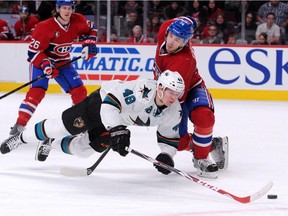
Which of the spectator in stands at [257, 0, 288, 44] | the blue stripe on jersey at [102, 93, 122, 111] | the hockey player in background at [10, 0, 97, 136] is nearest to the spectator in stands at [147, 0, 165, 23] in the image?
the spectator in stands at [257, 0, 288, 44]

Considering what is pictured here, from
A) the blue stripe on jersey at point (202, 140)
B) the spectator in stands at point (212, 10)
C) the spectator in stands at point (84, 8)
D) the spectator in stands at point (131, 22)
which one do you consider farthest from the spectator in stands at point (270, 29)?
the blue stripe on jersey at point (202, 140)

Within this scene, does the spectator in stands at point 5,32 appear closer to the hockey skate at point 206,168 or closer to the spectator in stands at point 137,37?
the spectator in stands at point 137,37

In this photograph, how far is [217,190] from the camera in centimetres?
398

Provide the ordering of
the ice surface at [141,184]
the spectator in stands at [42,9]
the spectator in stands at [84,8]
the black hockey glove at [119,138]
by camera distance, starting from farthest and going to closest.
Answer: the spectator in stands at [42,9] < the spectator in stands at [84,8] < the black hockey glove at [119,138] < the ice surface at [141,184]

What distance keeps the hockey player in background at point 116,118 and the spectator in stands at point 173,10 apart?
4.94 meters

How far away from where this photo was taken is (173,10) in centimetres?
946

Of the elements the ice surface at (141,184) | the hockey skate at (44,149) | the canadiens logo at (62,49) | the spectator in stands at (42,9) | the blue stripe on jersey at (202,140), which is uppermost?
the spectator in stands at (42,9)

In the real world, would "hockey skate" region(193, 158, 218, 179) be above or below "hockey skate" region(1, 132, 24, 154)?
below

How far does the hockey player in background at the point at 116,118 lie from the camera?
414cm

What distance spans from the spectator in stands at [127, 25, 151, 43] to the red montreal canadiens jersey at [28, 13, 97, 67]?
10.2 ft

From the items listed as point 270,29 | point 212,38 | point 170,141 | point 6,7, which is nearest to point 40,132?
point 170,141

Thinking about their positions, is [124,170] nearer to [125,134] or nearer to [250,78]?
[125,134]

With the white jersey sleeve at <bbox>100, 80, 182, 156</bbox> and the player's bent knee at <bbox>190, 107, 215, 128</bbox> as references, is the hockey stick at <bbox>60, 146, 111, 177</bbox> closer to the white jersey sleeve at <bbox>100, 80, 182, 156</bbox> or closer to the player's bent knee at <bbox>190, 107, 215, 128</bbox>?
the white jersey sleeve at <bbox>100, 80, 182, 156</bbox>

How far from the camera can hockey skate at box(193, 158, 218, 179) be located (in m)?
4.54
